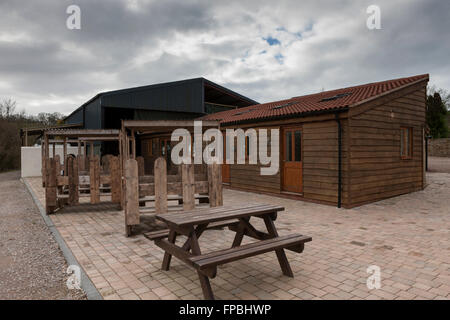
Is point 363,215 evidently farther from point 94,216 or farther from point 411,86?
point 94,216

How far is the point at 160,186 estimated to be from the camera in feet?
16.1

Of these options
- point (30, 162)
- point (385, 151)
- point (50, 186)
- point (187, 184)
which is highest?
point (385, 151)

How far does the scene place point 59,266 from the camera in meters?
3.64

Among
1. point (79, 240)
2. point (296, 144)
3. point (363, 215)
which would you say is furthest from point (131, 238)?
point (296, 144)

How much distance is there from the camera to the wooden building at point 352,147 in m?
7.43

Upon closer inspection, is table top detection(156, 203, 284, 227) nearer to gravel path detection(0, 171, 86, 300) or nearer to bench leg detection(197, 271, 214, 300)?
bench leg detection(197, 271, 214, 300)

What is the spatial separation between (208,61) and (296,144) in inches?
502

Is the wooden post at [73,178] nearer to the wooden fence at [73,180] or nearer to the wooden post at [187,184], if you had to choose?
the wooden fence at [73,180]

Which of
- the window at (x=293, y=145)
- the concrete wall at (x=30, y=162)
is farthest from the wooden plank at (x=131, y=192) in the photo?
the concrete wall at (x=30, y=162)

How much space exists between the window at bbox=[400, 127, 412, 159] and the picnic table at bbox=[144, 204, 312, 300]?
7928mm

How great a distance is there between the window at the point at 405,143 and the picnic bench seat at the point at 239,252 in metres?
8.01

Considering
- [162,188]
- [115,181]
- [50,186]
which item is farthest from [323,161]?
[50,186]

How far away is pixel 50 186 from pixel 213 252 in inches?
233

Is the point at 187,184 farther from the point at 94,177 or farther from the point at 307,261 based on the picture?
the point at 94,177
